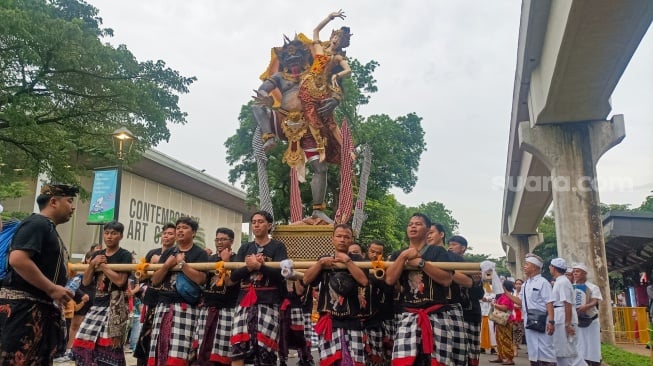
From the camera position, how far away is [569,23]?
27.0 ft

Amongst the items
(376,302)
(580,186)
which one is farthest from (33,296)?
(580,186)

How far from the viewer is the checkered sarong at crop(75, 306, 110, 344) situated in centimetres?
518

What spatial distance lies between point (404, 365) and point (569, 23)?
22.3ft

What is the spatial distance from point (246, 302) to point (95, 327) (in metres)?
1.77

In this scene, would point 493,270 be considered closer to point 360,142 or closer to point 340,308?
point 340,308

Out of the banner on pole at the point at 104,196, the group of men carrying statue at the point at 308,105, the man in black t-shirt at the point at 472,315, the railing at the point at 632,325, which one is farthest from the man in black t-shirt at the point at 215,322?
the railing at the point at 632,325

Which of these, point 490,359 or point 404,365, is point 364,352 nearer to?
point 404,365

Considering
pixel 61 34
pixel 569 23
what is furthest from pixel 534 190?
pixel 61 34

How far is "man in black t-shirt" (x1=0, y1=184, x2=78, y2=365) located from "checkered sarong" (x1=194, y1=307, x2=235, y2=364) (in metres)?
1.42

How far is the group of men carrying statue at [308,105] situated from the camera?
870 cm

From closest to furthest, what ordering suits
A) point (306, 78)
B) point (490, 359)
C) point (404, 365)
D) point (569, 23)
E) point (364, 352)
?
point (404, 365) < point (364, 352) < point (569, 23) < point (306, 78) < point (490, 359)

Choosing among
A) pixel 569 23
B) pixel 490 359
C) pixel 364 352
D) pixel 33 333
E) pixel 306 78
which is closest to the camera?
pixel 33 333

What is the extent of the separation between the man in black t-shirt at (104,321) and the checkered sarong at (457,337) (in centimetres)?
331

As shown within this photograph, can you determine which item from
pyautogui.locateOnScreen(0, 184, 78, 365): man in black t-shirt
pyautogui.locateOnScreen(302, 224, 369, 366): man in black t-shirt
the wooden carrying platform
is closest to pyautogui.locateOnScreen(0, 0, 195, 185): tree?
the wooden carrying platform
